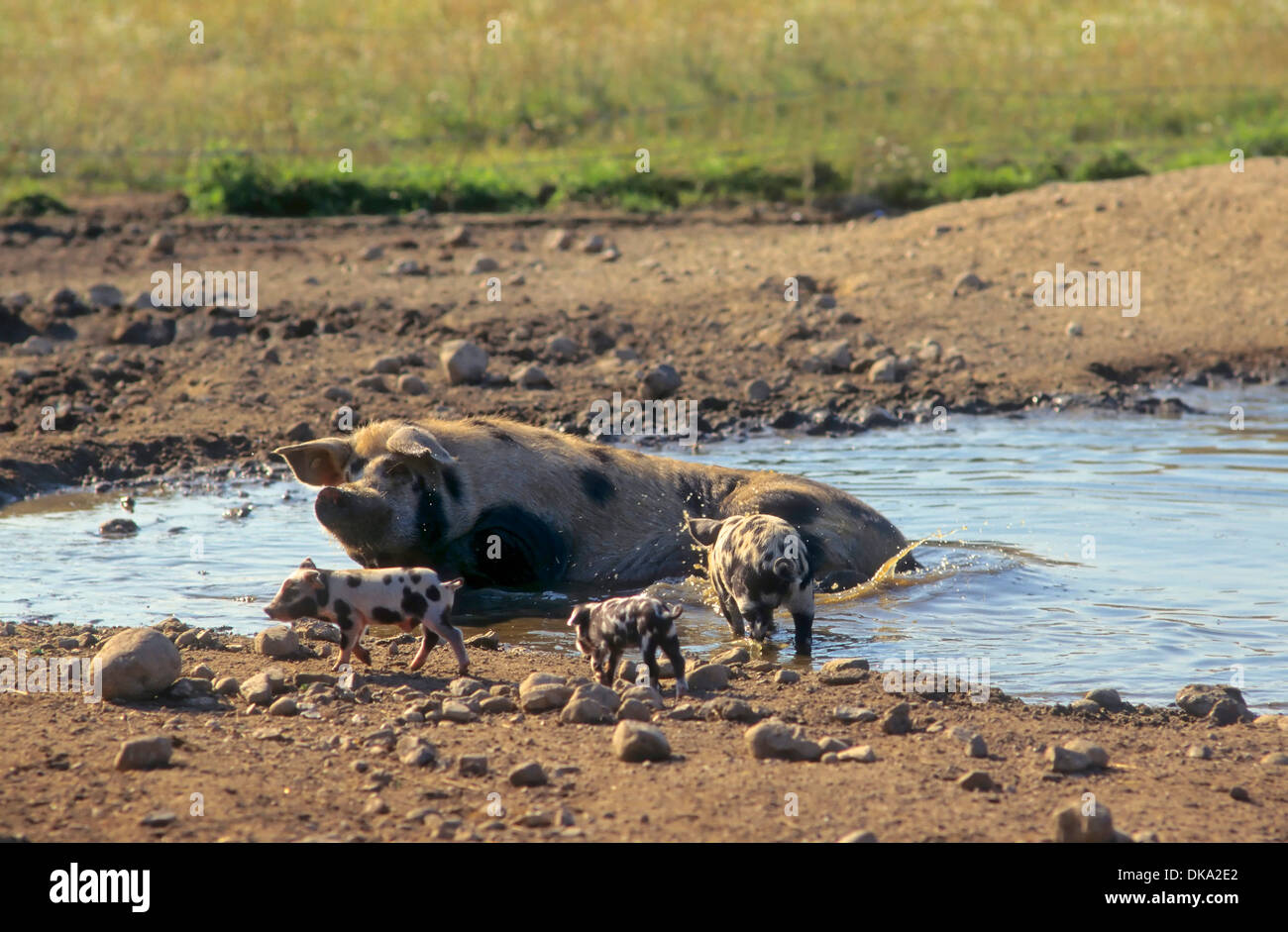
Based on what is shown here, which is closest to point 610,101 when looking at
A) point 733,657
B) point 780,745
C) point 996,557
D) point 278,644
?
point 996,557

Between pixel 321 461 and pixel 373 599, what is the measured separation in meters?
2.01

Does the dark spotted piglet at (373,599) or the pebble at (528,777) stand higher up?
the dark spotted piglet at (373,599)

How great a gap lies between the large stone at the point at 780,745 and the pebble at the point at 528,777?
738 millimetres

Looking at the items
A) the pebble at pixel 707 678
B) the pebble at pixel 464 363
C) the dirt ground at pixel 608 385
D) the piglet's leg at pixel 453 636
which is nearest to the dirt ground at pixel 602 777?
the dirt ground at pixel 608 385

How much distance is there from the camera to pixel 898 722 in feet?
18.0

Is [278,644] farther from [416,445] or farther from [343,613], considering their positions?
[416,445]

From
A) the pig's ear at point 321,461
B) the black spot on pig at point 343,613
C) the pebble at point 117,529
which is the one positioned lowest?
the black spot on pig at point 343,613

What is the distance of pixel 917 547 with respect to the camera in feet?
30.0

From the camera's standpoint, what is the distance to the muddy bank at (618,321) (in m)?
12.4

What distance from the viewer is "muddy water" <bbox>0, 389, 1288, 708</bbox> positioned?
7148mm

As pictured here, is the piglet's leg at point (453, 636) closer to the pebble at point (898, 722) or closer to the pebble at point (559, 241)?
the pebble at point (898, 722)

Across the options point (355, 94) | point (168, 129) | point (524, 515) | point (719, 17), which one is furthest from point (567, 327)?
point (719, 17)

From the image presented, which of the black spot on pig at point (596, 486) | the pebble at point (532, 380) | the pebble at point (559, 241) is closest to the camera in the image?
the black spot on pig at point (596, 486)

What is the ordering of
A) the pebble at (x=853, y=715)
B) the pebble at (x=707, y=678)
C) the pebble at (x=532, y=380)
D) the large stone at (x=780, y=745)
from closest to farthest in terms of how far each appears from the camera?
the large stone at (x=780, y=745) → the pebble at (x=853, y=715) → the pebble at (x=707, y=678) → the pebble at (x=532, y=380)
